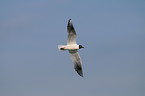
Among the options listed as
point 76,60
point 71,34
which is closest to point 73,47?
point 71,34

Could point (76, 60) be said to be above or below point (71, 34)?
below

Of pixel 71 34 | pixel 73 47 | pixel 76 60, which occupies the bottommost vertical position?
pixel 76 60

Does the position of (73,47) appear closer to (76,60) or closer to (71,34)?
(71,34)

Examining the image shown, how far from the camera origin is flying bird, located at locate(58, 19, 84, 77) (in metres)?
39.4

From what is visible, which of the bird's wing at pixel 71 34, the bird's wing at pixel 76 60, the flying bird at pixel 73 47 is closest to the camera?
the bird's wing at pixel 71 34

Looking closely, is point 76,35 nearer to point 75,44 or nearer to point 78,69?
point 75,44

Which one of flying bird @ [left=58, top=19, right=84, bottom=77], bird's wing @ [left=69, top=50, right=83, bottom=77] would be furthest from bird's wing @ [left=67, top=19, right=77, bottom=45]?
bird's wing @ [left=69, top=50, right=83, bottom=77]

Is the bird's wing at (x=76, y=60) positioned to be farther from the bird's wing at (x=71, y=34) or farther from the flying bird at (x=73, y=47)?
the bird's wing at (x=71, y=34)

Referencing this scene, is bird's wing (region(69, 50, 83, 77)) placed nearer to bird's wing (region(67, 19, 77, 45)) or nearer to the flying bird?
the flying bird

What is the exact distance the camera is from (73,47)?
Result: 4038cm

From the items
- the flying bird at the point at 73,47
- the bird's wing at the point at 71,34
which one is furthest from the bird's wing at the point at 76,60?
the bird's wing at the point at 71,34

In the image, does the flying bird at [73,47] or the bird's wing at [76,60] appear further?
the bird's wing at [76,60]

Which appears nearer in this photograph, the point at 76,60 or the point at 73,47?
the point at 73,47

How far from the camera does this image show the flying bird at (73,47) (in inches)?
1550
